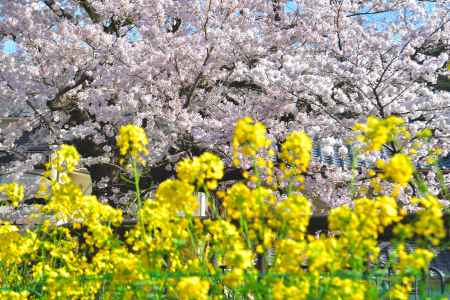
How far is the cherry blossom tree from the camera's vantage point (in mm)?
7535

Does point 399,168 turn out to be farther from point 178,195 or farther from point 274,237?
point 178,195

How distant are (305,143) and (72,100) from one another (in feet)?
20.0

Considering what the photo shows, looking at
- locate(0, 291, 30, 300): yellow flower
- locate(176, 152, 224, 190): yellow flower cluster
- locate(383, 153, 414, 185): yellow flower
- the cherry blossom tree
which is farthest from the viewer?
the cherry blossom tree

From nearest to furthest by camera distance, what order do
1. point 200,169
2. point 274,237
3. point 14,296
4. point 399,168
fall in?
1. point 399,168
2. point 200,169
3. point 274,237
4. point 14,296

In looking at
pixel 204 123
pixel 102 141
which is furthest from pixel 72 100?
pixel 204 123

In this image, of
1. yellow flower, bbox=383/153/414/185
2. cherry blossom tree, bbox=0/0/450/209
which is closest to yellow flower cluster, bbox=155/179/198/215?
yellow flower, bbox=383/153/414/185

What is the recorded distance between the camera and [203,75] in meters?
7.86

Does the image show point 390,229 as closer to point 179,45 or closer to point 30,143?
point 179,45

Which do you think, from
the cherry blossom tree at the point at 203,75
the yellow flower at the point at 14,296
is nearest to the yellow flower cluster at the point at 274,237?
the yellow flower at the point at 14,296

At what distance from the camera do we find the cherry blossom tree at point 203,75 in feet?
24.7

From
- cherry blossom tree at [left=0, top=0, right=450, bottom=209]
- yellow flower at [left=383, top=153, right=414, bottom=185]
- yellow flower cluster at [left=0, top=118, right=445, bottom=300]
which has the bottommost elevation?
yellow flower cluster at [left=0, top=118, right=445, bottom=300]

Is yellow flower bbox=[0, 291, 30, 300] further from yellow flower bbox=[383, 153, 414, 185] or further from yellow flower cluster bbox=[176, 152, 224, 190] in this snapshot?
yellow flower bbox=[383, 153, 414, 185]

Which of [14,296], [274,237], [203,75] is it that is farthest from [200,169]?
[203,75]

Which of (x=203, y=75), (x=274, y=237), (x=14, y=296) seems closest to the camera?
(x=274, y=237)
